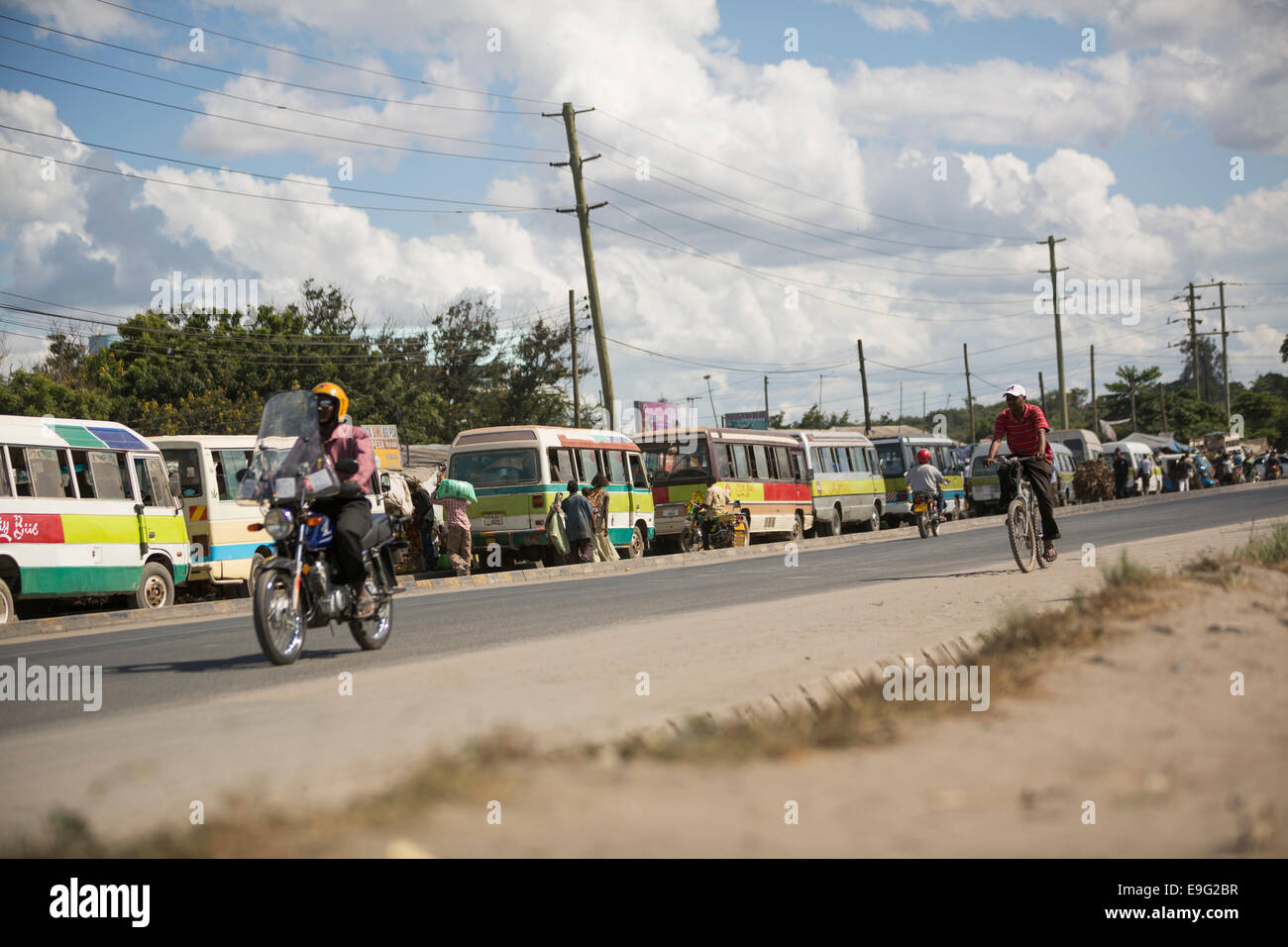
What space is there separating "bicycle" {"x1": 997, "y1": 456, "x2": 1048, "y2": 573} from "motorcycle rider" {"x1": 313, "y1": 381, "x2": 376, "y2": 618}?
7773 mm

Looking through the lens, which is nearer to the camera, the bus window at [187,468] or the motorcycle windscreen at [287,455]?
the motorcycle windscreen at [287,455]

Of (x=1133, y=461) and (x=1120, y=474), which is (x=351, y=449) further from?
(x=1133, y=461)

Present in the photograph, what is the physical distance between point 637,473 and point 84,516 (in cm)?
1460

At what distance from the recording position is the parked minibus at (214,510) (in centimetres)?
2194

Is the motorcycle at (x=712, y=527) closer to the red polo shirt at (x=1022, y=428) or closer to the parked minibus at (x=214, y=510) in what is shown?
the parked minibus at (x=214, y=510)

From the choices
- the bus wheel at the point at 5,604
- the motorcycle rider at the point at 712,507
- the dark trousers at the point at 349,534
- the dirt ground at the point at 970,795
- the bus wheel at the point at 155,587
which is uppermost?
the dark trousers at the point at 349,534

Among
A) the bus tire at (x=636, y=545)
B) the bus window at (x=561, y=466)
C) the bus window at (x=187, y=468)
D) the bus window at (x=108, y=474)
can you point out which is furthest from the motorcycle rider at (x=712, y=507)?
the bus window at (x=108, y=474)

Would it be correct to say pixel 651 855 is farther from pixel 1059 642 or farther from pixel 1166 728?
pixel 1059 642

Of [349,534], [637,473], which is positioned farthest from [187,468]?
[349,534]

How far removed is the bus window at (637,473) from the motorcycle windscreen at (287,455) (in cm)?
2058

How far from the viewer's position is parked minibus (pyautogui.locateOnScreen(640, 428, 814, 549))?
1240 inches

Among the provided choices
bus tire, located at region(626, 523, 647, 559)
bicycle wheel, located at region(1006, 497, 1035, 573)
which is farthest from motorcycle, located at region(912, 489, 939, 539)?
bicycle wheel, located at region(1006, 497, 1035, 573)
